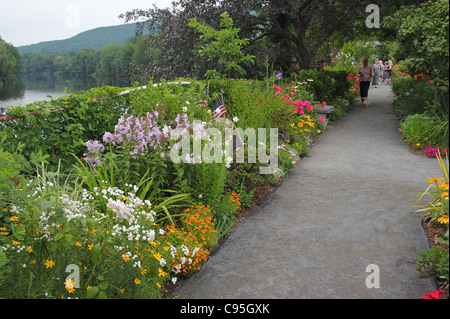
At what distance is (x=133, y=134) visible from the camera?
4.71 m

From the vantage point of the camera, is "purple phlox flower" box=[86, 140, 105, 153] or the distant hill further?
the distant hill

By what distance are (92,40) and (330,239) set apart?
3988 inches

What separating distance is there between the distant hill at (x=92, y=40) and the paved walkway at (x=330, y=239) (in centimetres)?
8054

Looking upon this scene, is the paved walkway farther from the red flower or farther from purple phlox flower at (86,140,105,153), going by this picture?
purple phlox flower at (86,140,105,153)

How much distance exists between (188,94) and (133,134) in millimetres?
1392

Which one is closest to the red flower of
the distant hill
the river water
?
the river water

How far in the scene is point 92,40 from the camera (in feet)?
313

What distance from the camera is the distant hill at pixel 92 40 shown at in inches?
3268

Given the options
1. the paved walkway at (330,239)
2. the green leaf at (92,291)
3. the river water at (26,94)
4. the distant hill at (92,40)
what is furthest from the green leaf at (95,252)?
the distant hill at (92,40)

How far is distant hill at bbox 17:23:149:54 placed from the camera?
272 feet

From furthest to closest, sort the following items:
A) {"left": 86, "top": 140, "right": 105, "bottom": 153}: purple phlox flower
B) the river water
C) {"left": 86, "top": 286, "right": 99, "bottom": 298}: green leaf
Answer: the river water → {"left": 86, "top": 140, "right": 105, "bottom": 153}: purple phlox flower → {"left": 86, "top": 286, "right": 99, "bottom": 298}: green leaf

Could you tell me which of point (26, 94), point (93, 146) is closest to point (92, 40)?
point (26, 94)

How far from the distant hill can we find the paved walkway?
8054cm

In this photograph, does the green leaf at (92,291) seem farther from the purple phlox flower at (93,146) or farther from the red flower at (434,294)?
the red flower at (434,294)
